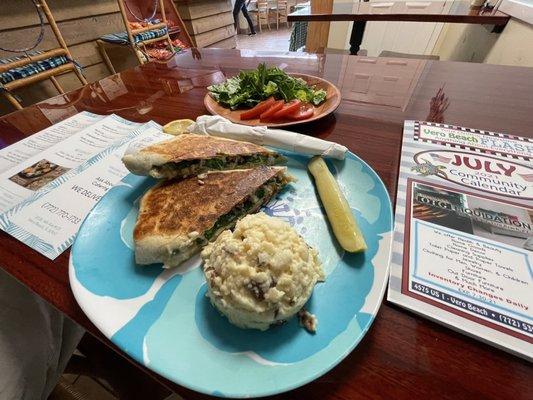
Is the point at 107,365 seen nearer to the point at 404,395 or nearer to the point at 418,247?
the point at 404,395

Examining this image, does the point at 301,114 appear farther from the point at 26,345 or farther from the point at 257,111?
the point at 26,345

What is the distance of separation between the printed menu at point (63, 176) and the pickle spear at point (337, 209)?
2.00 ft

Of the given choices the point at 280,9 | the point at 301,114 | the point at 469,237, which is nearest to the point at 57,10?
the point at 301,114

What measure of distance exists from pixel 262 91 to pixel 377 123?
0.57m

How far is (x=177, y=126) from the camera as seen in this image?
1127mm

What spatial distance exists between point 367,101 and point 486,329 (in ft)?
3.63

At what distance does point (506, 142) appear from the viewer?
3.03 ft

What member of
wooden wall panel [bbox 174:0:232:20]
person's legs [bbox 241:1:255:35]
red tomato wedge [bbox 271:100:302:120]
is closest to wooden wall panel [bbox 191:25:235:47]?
wooden wall panel [bbox 174:0:232:20]

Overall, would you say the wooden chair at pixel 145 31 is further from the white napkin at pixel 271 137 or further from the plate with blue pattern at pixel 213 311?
the plate with blue pattern at pixel 213 311

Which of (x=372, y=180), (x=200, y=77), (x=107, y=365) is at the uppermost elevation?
(x=372, y=180)

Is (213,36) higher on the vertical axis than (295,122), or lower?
lower

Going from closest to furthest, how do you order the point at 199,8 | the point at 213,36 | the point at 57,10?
1. the point at 57,10
2. the point at 199,8
3. the point at 213,36

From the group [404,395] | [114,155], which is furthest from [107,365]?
[404,395]

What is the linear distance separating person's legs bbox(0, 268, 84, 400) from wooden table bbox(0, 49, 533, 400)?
0.89 feet
